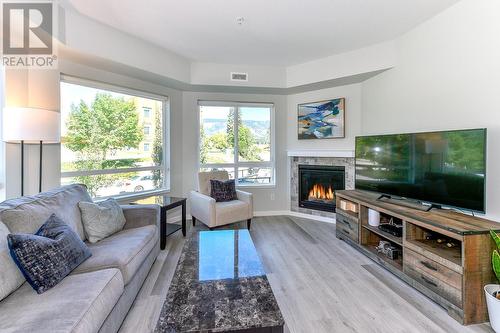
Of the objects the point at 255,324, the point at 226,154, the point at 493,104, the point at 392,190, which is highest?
the point at 493,104

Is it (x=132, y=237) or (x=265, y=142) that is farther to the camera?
(x=265, y=142)

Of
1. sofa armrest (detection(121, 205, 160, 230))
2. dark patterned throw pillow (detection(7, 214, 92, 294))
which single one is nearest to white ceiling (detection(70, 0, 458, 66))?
sofa armrest (detection(121, 205, 160, 230))

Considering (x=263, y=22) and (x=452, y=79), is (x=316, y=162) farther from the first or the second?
(x=263, y=22)

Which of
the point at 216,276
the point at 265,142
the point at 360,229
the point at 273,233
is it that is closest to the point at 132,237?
the point at 216,276

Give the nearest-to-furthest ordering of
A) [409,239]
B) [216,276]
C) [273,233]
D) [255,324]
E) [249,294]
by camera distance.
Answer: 1. [255,324]
2. [249,294]
3. [216,276]
4. [409,239]
5. [273,233]

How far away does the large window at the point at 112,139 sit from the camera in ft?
10.4

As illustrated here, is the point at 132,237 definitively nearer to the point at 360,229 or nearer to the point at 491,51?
the point at 360,229

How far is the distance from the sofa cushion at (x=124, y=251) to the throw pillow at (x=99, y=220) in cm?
6

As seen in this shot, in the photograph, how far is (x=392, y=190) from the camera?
2.85m

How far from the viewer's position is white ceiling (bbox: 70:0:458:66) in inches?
98.9

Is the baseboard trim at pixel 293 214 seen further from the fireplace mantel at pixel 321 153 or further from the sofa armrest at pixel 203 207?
the sofa armrest at pixel 203 207

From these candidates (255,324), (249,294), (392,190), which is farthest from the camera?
(392,190)

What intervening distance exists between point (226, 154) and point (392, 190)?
286 cm

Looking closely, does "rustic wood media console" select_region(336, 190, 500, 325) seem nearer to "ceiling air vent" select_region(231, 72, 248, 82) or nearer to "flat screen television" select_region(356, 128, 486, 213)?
"flat screen television" select_region(356, 128, 486, 213)
